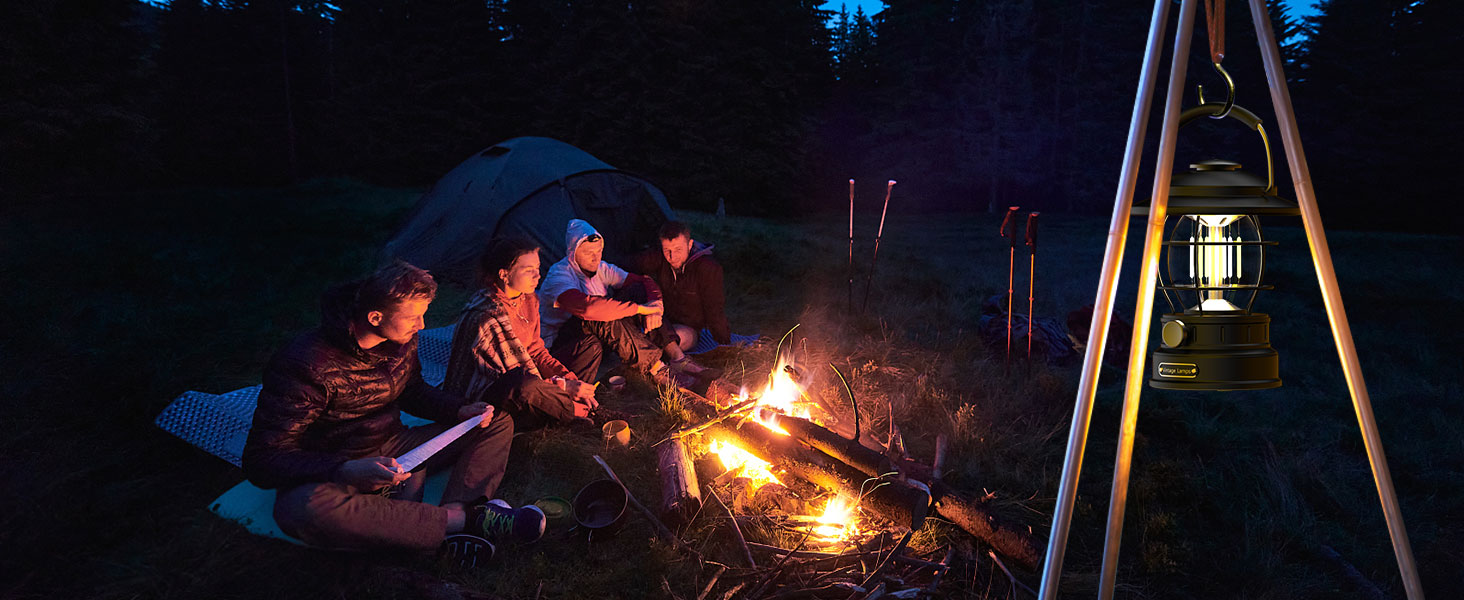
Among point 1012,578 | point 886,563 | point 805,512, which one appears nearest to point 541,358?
point 805,512

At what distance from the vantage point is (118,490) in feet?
11.2

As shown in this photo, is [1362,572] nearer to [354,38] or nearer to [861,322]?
[861,322]

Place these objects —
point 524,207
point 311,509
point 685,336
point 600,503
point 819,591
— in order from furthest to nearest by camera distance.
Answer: point 524,207
point 685,336
point 600,503
point 819,591
point 311,509

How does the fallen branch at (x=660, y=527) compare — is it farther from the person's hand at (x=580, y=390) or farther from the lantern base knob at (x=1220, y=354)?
the lantern base knob at (x=1220, y=354)

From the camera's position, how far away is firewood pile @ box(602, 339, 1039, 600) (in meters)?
2.85

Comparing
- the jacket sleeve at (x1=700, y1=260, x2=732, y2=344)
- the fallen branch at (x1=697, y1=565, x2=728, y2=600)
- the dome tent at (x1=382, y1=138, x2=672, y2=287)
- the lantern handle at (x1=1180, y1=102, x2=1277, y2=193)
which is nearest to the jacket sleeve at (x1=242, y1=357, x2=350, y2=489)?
the fallen branch at (x1=697, y1=565, x2=728, y2=600)

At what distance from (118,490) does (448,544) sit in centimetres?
188

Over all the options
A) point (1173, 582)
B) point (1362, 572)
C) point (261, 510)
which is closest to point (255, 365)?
point (261, 510)

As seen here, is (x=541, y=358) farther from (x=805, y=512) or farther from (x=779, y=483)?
(x=805, y=512)

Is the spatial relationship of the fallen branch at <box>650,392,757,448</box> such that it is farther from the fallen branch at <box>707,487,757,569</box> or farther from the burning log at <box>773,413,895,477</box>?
the fallen branch at <box>707,487,757,569</box>

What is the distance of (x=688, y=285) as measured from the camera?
5.88 meters

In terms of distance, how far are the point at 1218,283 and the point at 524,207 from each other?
28.1ft

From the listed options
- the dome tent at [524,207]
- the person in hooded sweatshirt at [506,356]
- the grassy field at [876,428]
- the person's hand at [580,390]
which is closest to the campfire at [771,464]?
the grassy field at [876,428]

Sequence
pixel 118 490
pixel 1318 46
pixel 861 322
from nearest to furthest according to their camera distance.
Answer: pixel 118 490 < pixel 861 322 < pixel 1318 46
